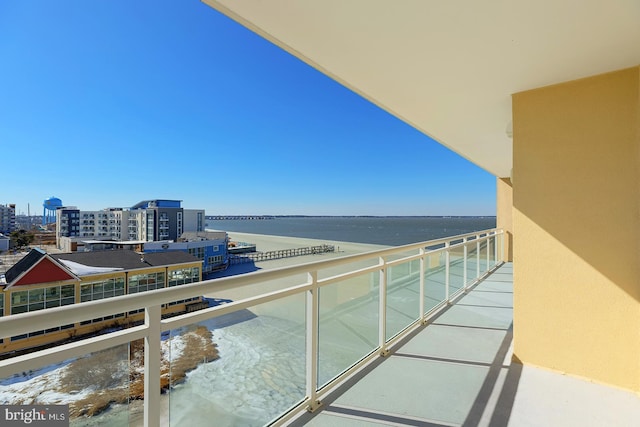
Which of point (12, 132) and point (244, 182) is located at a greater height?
point (244, 182)

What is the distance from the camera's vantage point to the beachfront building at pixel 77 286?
3.37 ft

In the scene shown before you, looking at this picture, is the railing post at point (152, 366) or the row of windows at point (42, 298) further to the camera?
the row of windows at point (42, 298)

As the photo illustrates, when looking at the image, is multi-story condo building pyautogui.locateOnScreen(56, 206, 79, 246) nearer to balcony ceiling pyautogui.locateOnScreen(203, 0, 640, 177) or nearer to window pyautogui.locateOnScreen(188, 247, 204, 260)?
window pyautogui.locateOnScreen(188, 247, 204, 260)

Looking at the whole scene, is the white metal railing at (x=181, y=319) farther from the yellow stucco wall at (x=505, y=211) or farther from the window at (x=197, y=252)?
the yellow stucco wall at (x=505, y=211)

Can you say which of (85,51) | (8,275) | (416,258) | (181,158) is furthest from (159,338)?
(181,158)

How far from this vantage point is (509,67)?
2281mm

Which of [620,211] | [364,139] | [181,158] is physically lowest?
[620,211]

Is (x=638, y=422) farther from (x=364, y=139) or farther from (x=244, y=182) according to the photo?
(x=244, y=182)

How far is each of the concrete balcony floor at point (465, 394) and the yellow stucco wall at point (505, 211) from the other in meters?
5.79

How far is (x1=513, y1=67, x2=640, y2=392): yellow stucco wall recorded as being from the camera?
225cm

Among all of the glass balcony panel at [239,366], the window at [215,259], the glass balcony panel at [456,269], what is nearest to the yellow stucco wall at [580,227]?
the glass balcony panel at [456,269]

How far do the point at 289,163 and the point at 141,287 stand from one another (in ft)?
108

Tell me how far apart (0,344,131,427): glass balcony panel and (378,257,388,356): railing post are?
2.08m

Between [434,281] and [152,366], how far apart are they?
3.58 m
